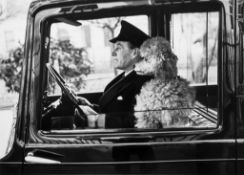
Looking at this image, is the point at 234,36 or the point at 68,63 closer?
the point at 234,36

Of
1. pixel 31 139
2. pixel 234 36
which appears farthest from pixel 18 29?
pixel 234 36

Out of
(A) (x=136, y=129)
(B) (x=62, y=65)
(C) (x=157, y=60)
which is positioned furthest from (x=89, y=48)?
(A) (x=136, y=129)

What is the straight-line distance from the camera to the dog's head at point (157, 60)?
7.80 feet

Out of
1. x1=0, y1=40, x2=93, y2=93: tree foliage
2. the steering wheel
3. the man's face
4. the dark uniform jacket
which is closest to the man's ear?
the man's face

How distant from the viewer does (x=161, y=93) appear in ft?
7.88

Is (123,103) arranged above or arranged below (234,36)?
below

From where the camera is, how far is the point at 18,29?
2406 mm

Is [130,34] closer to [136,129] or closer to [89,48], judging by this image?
[89,48]

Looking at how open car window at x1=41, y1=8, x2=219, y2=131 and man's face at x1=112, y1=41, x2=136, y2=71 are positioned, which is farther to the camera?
man's face at x1=112, y1=41, x2=136, y2=71

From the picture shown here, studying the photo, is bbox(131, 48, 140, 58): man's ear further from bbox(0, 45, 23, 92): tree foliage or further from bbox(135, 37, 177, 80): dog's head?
bbox(0, 45, 23, 92): tree foliage

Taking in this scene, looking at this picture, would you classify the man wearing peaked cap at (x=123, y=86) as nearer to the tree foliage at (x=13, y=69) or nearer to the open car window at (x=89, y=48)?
the open car window at (x=89, y=48)

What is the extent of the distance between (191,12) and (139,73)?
19.3 inches

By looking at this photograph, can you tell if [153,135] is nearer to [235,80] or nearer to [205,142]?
[205,142]

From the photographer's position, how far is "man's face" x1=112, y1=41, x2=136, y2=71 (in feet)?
7.95
